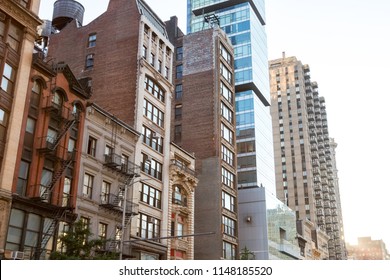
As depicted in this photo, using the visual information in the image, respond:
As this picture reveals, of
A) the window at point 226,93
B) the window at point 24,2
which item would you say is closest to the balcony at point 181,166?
the window at point 226,93

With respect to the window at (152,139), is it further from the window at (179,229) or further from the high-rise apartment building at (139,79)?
the window at (179,229)

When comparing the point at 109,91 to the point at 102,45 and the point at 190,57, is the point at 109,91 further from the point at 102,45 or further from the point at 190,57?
the point at 190,57

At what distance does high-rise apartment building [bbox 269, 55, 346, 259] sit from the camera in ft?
500

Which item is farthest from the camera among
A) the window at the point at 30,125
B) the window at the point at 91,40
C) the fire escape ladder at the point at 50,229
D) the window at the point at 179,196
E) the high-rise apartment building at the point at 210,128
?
the high-rise apartment building at the point at 210,128

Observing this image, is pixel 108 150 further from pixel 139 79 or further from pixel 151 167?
pixel 139 79

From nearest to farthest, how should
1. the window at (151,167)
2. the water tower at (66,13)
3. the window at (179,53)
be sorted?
the window at (151,167), the water tower at (66,13), the window at (179,53)

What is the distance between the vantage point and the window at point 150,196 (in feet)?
165

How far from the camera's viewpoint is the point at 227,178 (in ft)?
238

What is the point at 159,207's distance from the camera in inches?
2078

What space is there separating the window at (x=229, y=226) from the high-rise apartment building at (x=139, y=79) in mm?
16182

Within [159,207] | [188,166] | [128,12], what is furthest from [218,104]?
[159,207]

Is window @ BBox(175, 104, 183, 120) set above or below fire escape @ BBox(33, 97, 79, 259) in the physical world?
above

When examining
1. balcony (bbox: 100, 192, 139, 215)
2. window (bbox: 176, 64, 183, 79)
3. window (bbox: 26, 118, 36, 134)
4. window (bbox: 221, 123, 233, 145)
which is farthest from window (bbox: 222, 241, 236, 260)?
window (bbox: 26, 118, 36, 134)

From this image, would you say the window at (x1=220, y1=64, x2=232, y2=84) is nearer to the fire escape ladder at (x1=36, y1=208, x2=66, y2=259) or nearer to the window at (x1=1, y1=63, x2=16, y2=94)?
the window at (x1=1, y1=63, x2=16, y2=94)
